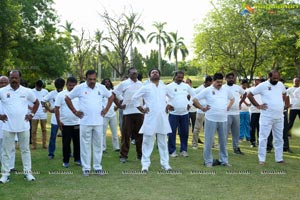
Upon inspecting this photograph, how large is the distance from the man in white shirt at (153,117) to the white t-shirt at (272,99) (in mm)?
2278

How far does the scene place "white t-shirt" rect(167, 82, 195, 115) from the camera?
9.70 metres

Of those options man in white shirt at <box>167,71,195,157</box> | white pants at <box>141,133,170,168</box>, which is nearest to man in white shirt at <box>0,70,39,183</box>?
white pants at <box>141,133,170,168</box>

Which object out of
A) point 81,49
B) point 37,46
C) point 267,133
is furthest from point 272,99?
point 81,49

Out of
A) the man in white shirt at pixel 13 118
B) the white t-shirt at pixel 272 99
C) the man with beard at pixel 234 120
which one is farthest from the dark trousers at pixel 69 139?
the white t-shirt at pixel 272 99

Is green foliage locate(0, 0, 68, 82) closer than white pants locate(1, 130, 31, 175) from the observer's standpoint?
No

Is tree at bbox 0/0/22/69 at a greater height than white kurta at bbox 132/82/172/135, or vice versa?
tree at bbox 0/0/22/69

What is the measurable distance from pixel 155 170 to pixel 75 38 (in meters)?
43.0

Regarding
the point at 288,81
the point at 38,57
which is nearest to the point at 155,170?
the point at 38,57

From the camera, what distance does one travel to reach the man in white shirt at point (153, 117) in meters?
7.96

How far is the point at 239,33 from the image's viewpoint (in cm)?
3378

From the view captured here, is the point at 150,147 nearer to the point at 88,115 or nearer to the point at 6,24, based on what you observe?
the point at 88,115

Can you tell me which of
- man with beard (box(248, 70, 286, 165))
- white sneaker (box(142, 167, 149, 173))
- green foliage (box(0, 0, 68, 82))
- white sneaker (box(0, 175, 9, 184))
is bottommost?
white sneaker (box(142, 167, 149, 173))

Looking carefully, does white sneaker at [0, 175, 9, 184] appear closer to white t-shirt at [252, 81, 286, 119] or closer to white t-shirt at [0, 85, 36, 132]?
white t-shirt at [0, 85, 36, 132]

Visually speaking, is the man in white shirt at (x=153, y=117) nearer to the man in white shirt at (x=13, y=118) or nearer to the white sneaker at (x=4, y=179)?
the man in white shirt at (x=13, y=118)
